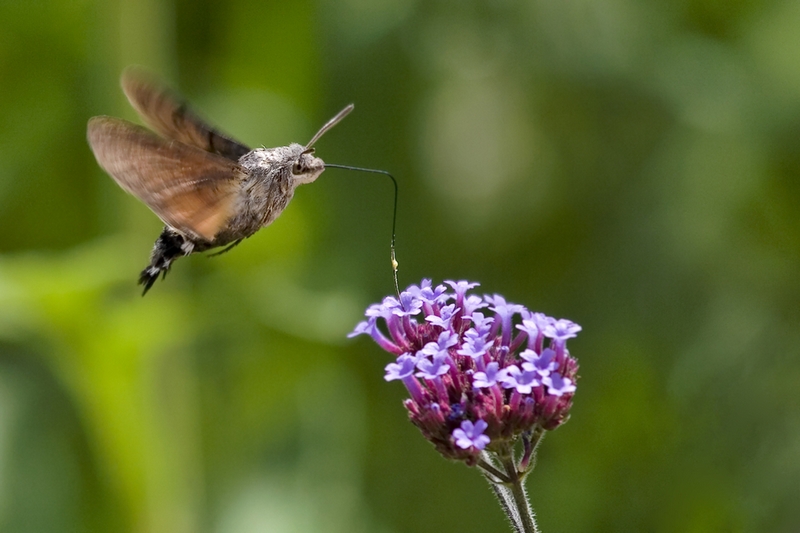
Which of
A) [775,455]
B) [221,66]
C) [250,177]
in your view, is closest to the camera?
[250,177]

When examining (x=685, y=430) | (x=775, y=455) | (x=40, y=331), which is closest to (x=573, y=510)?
(x=685, y=430)

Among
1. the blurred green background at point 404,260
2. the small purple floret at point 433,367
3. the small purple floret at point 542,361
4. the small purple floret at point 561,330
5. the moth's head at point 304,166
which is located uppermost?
the moth's head at point 304,166

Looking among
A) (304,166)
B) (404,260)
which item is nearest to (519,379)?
(304,166)

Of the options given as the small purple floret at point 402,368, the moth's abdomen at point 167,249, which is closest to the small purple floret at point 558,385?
the small purple floret at point 402,368

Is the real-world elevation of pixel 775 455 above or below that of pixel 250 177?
below

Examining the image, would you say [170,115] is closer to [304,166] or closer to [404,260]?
[304,166]

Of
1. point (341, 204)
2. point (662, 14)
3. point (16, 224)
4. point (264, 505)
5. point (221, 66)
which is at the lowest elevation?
point (264, 505)

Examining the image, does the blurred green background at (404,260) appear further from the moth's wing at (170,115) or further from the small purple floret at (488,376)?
the small purple floret at (488,376)

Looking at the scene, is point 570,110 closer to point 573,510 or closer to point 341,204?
point 341,204
